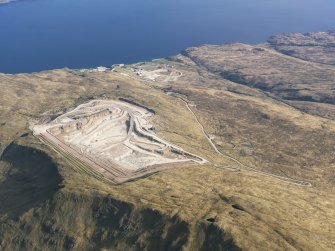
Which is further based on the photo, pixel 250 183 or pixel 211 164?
pixel 211 164

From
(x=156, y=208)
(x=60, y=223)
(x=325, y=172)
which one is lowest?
(x=325, y=172)

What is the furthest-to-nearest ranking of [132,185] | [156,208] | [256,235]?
[132,185]
[156,208]
[256,235]

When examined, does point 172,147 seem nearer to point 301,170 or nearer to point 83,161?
point 83,161

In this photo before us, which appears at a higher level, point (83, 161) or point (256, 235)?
point (256, 235)

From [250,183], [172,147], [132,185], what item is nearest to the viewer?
[132,185]

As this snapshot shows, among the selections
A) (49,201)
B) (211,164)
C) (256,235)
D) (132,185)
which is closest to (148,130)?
(211,164)

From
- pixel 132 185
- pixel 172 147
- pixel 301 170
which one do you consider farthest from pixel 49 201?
pixel 301 170

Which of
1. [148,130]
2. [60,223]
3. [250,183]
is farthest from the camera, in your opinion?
[148,130]

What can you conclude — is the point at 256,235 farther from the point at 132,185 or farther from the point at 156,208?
the point at 132,185

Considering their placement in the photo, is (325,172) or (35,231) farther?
(325,172)
